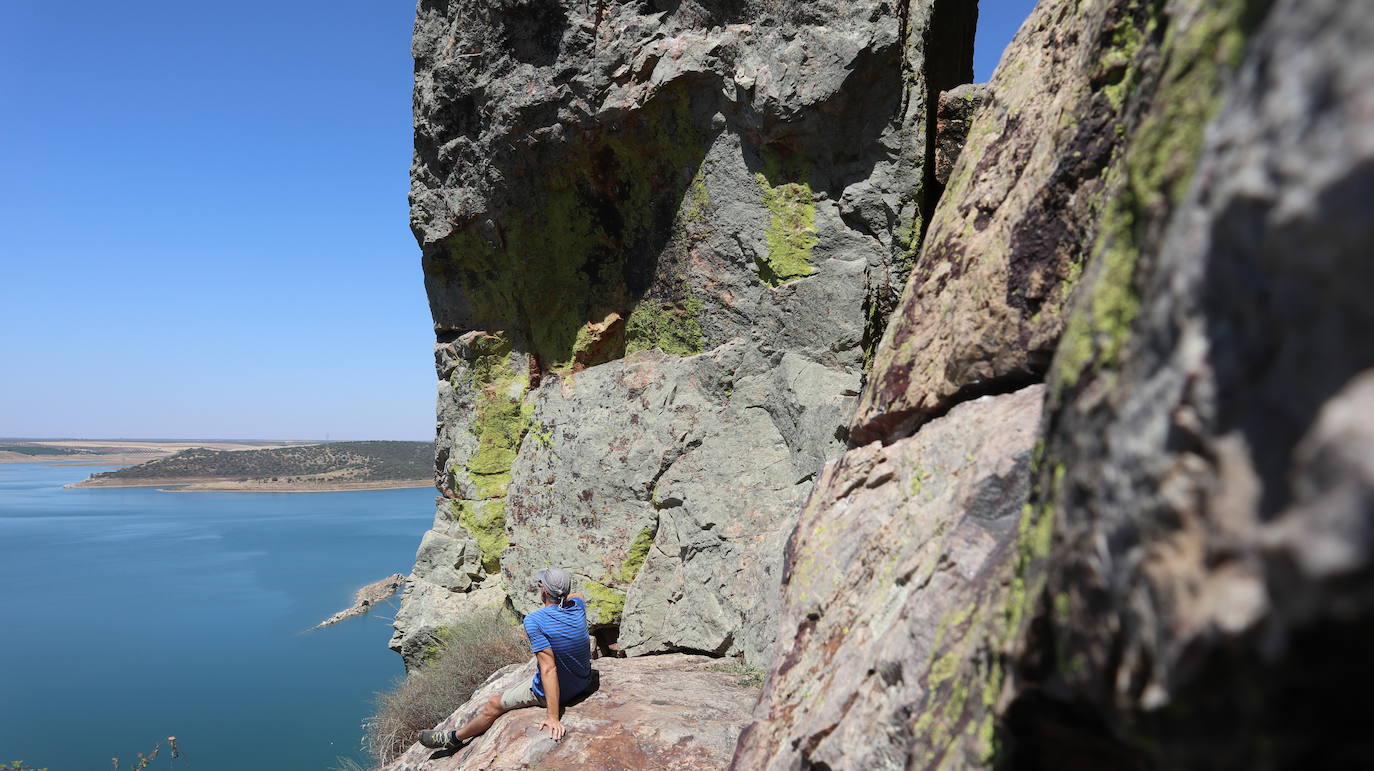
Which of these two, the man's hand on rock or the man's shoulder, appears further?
the man's shoulder

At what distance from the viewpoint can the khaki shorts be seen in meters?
4.78

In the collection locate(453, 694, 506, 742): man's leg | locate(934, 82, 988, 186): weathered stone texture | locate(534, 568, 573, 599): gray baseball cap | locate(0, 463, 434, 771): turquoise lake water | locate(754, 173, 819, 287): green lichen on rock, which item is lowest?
locate(0, 463, 434, 771): turquoise lake water

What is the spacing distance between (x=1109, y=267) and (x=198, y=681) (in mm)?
23716

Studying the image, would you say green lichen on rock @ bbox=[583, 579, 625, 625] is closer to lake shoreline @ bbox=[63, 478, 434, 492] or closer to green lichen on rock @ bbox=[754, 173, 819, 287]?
green lichen on rock @ bbox=[754, 173, 819, 287]

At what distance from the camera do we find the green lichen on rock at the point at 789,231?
6.18m

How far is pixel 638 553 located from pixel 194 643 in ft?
72.0

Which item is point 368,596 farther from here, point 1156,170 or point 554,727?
point 1156,170

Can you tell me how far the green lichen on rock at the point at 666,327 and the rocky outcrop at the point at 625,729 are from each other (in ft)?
8.70

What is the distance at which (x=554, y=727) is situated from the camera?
436 cm

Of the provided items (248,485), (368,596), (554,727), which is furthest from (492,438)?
(248,485)

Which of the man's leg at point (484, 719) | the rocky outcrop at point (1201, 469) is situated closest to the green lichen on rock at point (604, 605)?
the man's leg at point (484, 719)

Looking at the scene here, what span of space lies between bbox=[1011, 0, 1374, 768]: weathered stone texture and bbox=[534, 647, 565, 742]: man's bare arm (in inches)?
146

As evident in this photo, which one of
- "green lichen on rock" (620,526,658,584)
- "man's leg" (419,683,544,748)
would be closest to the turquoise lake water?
"green lichen on rock" (620,526,658,584)

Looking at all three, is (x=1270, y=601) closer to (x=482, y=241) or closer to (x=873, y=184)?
(x=873, y=184)
